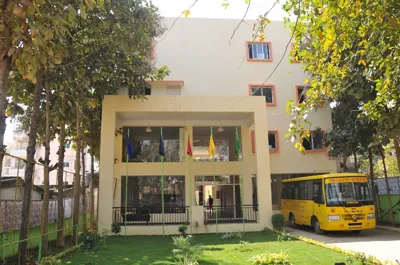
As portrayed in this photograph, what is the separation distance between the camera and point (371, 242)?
12.3 metres

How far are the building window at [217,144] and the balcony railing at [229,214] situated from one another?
9.34 ft

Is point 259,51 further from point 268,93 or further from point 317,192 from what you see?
point 317,192

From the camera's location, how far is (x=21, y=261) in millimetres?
8562

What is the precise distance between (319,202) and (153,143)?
9.07 metres

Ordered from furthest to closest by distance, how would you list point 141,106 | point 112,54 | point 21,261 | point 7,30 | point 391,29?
point 141,106, point 112,54, point 21,261, point 391,29, point 7,30

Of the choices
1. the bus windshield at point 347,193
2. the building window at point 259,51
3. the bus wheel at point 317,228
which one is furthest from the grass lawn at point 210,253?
the building window at point 259,51

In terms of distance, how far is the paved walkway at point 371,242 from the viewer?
9946 mm

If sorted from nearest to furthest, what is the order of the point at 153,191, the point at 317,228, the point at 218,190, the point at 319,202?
the point at 319,202
the point at 317,228
the point at 153,191
the point at 218,190

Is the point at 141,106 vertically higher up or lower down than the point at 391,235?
higher up

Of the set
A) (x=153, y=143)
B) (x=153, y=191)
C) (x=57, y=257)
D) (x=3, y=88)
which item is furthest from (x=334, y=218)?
(x=3, y=88)

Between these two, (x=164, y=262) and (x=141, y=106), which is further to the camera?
(x=141, y=106)

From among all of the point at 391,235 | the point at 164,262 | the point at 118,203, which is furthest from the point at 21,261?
the point at 391,235

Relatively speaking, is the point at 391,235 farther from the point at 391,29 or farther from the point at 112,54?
the point at 112,54

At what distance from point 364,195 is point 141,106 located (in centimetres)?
1060
